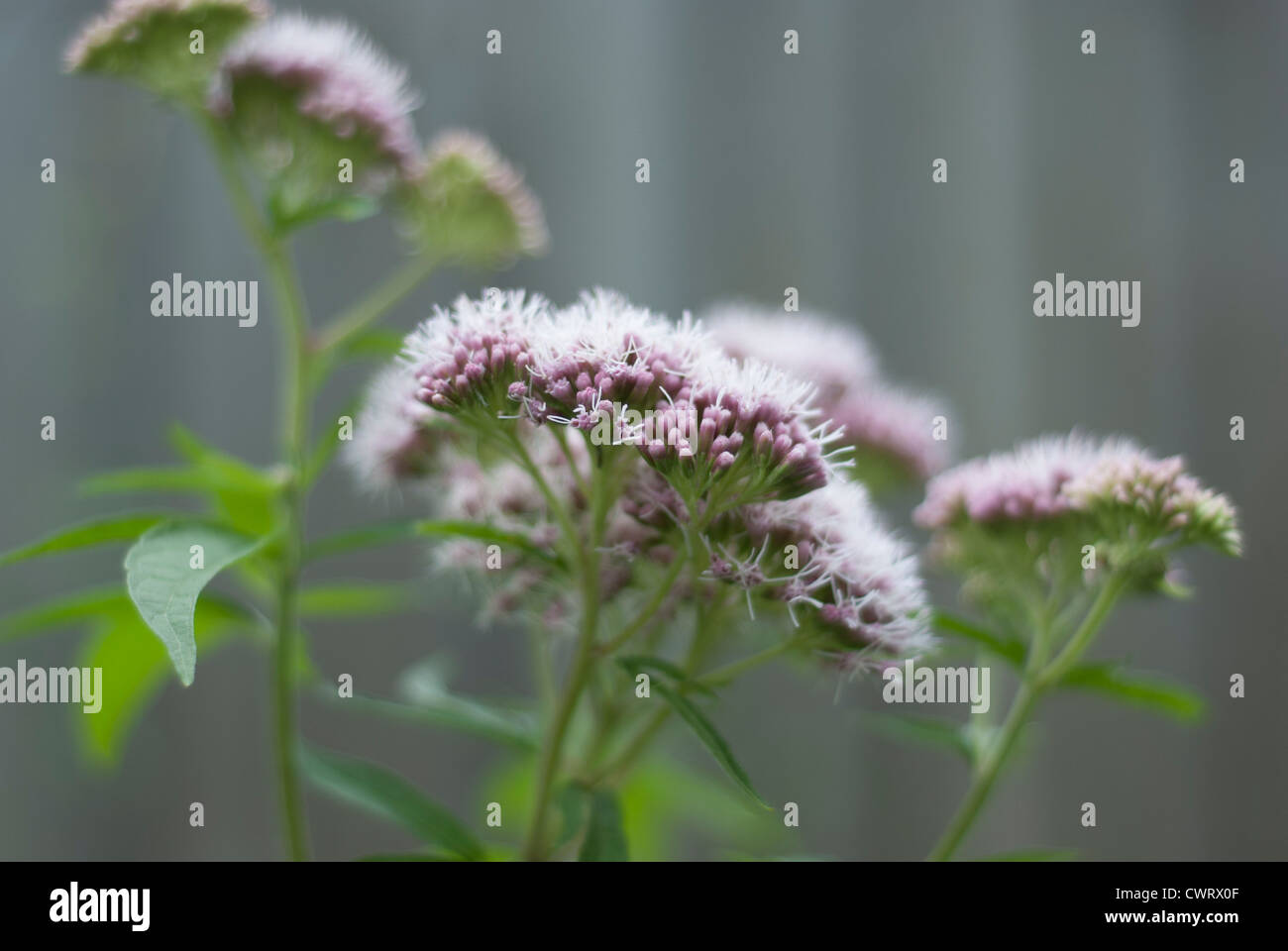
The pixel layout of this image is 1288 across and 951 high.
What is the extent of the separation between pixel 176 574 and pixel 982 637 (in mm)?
467

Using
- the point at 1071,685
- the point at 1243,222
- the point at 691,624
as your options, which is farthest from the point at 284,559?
the point at 1243,222

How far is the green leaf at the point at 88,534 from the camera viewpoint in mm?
541

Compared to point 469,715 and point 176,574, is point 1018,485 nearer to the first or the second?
point 469,715

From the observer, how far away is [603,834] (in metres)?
0.54

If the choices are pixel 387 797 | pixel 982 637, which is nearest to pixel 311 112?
pixel 387 797

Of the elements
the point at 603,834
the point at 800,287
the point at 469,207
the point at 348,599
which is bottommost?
the point at 603,834

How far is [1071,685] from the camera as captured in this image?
67cm

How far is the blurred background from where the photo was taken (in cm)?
169

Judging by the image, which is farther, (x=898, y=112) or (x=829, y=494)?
(x=898, y=112)

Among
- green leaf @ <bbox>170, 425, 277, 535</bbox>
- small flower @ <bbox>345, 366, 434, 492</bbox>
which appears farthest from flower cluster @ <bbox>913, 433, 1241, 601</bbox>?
green leaf @ <bbox>170, 425, 277, 535</bbox>

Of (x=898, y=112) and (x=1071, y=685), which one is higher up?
(x=898, y=112)

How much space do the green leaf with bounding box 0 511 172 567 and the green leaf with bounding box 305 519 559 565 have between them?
10cm

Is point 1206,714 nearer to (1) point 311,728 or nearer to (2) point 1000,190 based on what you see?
(2) point 1000,190

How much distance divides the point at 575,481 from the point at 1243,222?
73.8 inches
